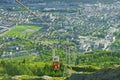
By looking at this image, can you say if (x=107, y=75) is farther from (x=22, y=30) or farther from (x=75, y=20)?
(x=75, y=20)

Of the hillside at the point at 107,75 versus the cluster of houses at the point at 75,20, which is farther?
the cluster of houses at the point at 75,20

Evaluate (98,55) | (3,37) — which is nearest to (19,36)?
(3,37)

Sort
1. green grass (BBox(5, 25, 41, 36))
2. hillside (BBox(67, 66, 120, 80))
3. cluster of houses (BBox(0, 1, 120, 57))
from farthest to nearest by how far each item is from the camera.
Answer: green grass (BBox(5, 25, 41, 36)) < cluster of houses (BBox(0, 1, 120, 57)) < hillside (BBox(67, 66, 120, 80))

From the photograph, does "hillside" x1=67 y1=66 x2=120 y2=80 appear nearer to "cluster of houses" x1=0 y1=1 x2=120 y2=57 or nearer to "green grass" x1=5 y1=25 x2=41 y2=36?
"cluster of houses" x1=0 y1=1 x2=120 y2=57

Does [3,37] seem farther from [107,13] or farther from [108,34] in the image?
[107,13]

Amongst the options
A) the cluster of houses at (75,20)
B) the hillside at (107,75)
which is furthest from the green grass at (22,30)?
the hillside at (107,75)

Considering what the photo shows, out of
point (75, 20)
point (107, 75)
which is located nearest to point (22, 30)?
point (75, 20)

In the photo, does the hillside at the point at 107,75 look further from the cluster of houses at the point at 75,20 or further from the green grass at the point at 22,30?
the green grass at the point at 22,30

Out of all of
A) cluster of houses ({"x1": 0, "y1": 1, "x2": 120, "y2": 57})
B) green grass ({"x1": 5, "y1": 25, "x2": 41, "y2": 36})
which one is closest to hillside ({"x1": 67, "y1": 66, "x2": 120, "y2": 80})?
cluster of houses ({"x1": 0, "y1": 1, "x2": 120, "y2": 57})

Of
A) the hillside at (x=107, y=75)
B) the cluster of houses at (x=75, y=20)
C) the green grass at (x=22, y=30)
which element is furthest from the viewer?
the green grass at (x=22, y=30)
